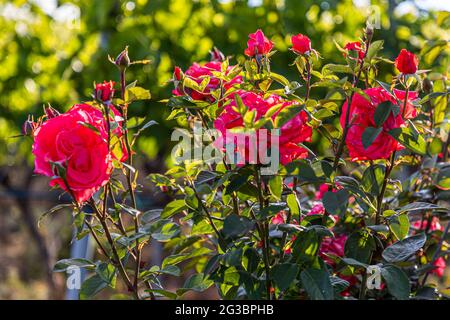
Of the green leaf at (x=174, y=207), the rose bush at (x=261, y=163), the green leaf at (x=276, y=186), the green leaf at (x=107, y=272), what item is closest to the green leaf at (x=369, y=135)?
the rose bush at (x=261, y=163)

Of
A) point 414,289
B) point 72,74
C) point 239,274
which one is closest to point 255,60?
point 239,274

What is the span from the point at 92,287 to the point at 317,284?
332 mm

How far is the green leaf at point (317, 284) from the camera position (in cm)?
73

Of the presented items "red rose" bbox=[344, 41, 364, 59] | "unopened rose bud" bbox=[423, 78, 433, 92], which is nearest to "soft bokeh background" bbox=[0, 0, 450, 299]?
"unopened rose bud" bbox=[423, 78, 433, 92]

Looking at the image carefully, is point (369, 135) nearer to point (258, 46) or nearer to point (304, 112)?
point (304, 112)

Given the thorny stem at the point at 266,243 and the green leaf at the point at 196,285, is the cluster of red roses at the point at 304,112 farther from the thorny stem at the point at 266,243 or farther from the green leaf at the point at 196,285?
the green leaf at the point at 196,285

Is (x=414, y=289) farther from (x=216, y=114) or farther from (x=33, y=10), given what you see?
(x=33, y=10)

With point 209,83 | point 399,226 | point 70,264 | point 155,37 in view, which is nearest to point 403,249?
Answer: point 399,226

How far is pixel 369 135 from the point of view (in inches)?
30.2

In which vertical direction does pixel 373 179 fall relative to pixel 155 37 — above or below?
below

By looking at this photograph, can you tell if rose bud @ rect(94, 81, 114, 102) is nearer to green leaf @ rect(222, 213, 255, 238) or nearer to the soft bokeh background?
green leaf @ rect(222, 213, 255, 238)

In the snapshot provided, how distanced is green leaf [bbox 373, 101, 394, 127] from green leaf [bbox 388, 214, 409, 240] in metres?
0.14

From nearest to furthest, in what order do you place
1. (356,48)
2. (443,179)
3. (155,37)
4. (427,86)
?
(356,48) → (443,179) → (427,86) → (155,37)
